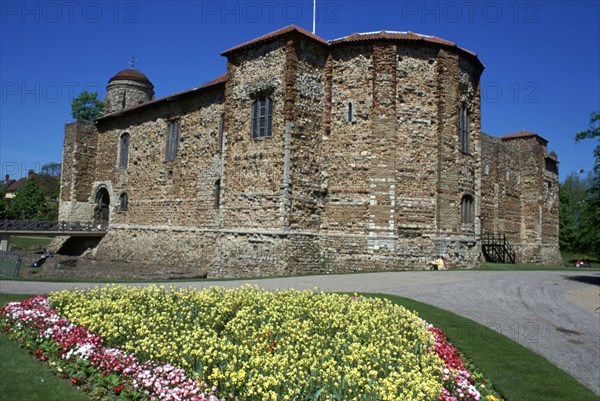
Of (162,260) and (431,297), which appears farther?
(162,260)

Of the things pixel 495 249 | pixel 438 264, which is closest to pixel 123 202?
pixel 438 264

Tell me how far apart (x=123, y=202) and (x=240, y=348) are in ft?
90.5

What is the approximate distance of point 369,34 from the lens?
A: 19969 mm

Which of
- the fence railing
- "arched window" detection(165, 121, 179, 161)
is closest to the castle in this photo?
"arched window" detection(165, 121, 179, 161)

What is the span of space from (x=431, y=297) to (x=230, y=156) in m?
12.1

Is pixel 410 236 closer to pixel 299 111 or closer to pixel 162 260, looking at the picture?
pixel 299 111

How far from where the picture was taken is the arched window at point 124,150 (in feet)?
103

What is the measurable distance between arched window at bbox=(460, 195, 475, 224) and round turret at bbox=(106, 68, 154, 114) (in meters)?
29.9

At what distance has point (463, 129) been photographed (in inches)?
835

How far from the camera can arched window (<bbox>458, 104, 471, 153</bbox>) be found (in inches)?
823

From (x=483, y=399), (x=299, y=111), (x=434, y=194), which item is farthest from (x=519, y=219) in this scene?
(x=483, y=399)

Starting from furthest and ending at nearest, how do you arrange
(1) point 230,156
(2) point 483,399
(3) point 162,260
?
(3) point 162,260
(1) point 230,156
(2) point 483,399

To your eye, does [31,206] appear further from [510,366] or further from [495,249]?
[510,366]

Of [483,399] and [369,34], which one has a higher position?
[369,34]
